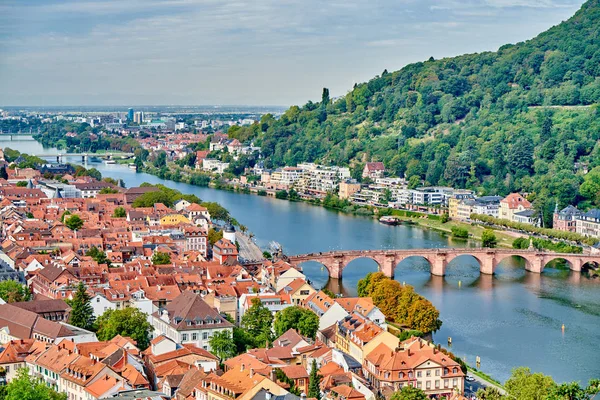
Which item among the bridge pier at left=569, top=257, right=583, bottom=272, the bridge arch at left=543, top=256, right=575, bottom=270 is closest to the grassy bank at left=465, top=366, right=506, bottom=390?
the bridge arch at left=543, top=256, right=575, bottom=270

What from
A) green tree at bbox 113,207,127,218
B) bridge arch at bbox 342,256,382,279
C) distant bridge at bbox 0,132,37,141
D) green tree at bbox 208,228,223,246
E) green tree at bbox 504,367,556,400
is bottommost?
bridge arch at bbox 342,256,382,279

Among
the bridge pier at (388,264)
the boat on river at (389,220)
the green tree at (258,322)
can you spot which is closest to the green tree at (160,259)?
the green tree at (258,322)

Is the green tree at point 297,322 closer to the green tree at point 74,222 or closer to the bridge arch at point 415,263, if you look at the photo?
the bridge arch at point 415,263


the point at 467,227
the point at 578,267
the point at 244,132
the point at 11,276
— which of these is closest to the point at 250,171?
the point at 244,132

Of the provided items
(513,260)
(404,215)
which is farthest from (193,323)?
(404,215)

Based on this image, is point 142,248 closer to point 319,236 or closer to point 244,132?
point 319,236

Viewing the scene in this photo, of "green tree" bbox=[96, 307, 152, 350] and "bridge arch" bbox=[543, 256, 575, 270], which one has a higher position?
"green tree" bbox=[96, 307, 152, 350]

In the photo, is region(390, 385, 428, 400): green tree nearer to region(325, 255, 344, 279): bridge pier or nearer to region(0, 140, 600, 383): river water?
region(0, 140, 600, 383): river water
